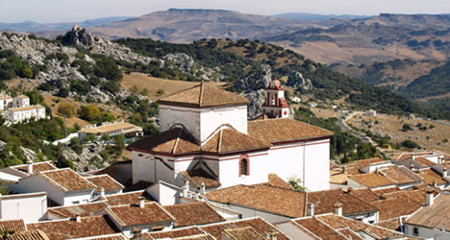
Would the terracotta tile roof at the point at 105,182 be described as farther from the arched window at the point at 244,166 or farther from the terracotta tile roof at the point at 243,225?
the terracotta tile roof at the point at 243,225

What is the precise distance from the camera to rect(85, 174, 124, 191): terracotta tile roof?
3478 cm

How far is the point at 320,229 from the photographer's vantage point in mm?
26062

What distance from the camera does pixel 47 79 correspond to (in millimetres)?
107312

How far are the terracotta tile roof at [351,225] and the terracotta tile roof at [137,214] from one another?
6.12m

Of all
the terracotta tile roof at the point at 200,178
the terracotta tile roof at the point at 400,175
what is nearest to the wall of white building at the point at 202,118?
the terracotta tile roof at the point at 200,178

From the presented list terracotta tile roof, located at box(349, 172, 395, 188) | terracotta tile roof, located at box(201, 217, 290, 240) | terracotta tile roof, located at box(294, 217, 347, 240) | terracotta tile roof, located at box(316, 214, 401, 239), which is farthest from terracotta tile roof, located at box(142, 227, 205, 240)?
terracotta tile roof, located at box(349, 172, 395, 188)

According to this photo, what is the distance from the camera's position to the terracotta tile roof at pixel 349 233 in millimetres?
25750

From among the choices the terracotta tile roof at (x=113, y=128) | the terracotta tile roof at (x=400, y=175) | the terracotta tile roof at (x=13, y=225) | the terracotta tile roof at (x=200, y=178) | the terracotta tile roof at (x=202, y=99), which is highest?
the terracotta tile roof at (x=202, y=99)

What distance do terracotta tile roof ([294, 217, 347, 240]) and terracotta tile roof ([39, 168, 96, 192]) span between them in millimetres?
11163

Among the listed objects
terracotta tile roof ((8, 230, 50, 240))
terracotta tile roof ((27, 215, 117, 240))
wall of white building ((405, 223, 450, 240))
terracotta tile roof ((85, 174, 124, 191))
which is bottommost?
wall of white building ((405, 223, 450, 240))

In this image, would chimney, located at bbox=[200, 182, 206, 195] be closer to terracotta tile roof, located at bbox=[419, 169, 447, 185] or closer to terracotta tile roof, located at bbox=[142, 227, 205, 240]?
terracotta tile roof, located at bbox=[142, 227, 205, 240]

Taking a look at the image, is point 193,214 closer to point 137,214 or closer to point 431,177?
point 137,214

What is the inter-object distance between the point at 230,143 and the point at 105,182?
641cm

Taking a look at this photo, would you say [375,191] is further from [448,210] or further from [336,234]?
[336,234]
